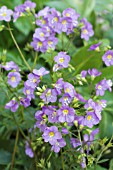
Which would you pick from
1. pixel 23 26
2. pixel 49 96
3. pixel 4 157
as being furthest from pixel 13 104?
pixel 23 26

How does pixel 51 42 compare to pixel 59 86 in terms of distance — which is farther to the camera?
pixel 51 42

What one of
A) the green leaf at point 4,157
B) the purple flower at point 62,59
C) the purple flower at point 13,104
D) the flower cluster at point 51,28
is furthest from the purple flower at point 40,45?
the green leaf at point 4,157

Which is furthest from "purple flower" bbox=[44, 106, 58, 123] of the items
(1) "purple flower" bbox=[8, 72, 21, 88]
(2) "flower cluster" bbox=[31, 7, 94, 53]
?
(2) "flower cluster" bbox=[31, 7, 94, 53]

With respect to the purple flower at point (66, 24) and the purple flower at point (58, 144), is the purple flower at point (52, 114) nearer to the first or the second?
the purple flower at point (58, 144)

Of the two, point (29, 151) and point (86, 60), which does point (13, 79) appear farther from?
point (86, 60)

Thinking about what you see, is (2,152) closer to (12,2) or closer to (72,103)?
(72,103)

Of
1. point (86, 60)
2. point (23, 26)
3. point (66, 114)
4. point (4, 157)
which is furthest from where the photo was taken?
point (23, 26)
